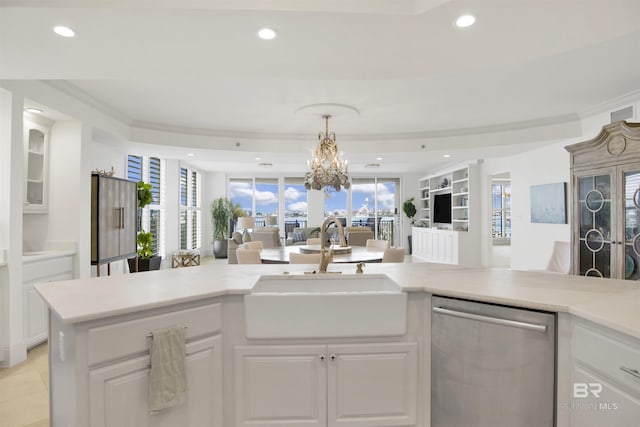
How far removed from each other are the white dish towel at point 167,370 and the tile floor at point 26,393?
1.21 metres

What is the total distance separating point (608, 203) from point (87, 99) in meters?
5.25

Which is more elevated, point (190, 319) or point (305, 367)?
point (190, 319)

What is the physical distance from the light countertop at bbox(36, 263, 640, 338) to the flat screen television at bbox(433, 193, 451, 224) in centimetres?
678

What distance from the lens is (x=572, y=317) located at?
4.77ft

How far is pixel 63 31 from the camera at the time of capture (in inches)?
77.4

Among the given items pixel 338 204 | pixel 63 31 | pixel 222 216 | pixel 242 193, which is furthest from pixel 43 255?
pixel 338 204

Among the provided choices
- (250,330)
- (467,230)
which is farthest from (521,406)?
(467,230)

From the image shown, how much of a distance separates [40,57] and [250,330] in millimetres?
2249

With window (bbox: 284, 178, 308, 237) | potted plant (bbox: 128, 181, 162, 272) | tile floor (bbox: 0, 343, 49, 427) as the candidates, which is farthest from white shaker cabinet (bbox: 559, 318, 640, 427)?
window (bbox: 284, 178, 308, 237)

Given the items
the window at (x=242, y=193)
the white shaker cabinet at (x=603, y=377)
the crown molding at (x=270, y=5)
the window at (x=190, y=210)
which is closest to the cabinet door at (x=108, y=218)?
the crown molding at (x=270, y=5)

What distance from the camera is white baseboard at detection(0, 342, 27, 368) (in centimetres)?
286

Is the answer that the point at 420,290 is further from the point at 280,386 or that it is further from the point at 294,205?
the point at 294,205

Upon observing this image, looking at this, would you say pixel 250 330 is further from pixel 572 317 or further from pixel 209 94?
pixel 209 94

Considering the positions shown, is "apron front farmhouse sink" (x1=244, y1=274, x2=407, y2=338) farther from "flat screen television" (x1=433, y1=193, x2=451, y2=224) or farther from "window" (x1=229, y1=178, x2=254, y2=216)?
"window" (x1=229, y1=178, x2=254, y2=216)
